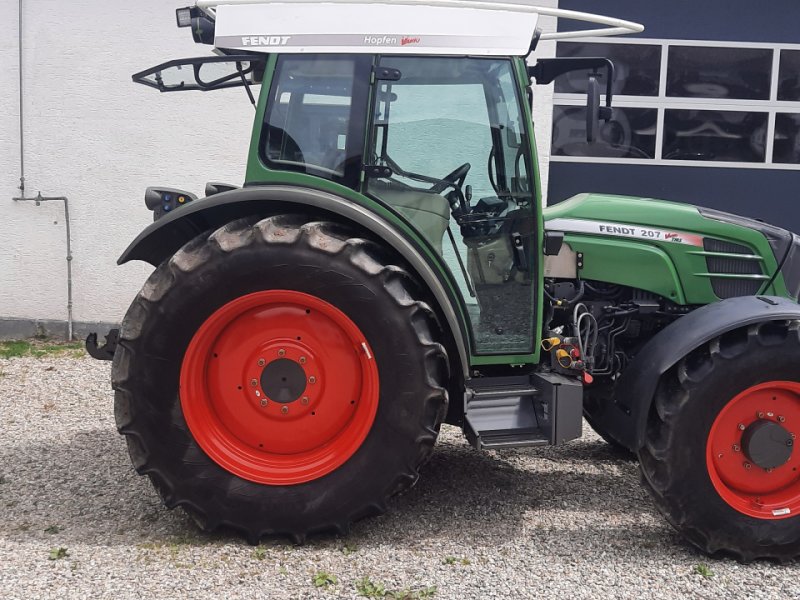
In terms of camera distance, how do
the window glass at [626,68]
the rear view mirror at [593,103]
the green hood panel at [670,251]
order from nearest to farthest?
the rear view mirror at [593,103], the green hood panel at [670,251], the window glass at [626,68]

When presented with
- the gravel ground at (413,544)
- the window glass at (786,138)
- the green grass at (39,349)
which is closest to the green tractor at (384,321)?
the gravel ground at (413,544)

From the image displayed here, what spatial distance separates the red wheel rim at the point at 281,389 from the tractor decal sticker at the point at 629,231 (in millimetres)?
1328

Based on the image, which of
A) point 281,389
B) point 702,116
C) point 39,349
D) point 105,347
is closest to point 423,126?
point 281,389

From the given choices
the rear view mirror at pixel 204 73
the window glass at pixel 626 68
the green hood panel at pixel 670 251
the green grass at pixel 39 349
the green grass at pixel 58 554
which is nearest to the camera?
the green grass at pixel 58 554

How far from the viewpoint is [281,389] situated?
322 centimetres

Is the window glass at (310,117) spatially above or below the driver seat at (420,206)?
above

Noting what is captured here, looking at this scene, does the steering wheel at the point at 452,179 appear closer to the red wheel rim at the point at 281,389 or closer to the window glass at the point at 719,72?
the red wheel rim at the point at 281,389

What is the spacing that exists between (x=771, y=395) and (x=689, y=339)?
44 centimetres

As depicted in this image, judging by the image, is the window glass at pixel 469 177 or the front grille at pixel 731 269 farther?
the front grille at pixel 731 269

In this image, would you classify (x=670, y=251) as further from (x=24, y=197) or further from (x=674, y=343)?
(x=24, y=197)

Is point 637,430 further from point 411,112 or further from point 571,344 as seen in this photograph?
point 411,112

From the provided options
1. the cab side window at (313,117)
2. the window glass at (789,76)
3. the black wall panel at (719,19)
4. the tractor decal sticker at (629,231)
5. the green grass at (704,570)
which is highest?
the black wall panel at (719,19)

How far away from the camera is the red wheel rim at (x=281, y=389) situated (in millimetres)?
3186

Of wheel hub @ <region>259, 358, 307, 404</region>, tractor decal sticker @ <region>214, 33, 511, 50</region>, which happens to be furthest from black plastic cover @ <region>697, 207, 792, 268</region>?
wheel hub @ <region>259, 358, 307, 404</region>
